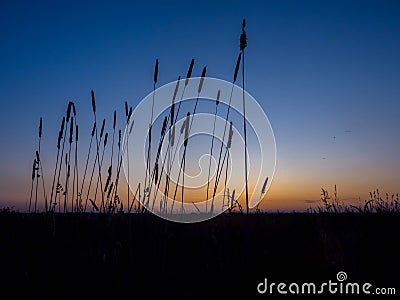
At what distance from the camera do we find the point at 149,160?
3859 millimetres

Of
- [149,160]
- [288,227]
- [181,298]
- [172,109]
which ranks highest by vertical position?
[172,109]

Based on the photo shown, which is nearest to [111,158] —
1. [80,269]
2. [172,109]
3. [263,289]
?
[172,109]

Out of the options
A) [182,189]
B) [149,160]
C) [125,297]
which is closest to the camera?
[125,297]

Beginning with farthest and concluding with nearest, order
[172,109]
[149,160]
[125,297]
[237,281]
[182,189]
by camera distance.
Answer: [182,189], [149,160], [172,109], [237,281], [125,297]

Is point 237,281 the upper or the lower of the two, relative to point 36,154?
lower

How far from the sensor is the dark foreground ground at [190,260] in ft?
7.70

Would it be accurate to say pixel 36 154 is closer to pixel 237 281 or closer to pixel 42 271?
pixel 42 271

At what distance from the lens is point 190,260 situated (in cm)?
291

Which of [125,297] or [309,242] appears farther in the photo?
[309,242]

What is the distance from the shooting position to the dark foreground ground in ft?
7.70

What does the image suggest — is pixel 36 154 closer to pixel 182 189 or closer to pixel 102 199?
pixel 102 199

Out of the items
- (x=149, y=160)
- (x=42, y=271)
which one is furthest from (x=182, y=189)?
(x=42, y=271)

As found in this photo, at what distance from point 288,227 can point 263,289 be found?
72.8 inches

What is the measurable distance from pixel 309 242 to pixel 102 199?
8.06 ft
